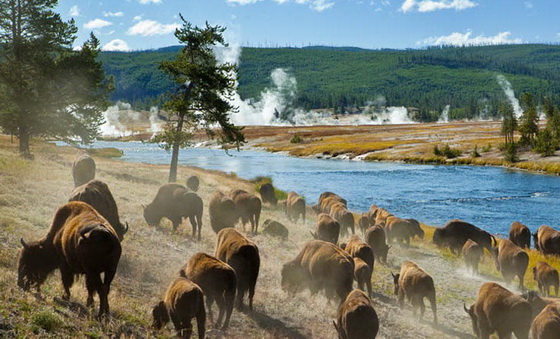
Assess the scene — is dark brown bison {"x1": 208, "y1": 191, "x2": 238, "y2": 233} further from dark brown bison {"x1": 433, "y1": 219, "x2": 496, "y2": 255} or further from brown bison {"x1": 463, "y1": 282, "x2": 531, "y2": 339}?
dark brown bison {"x1": 433, "y1": 219, "x2": 496, "y2": 255}

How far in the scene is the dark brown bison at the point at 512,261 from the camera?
15.8m

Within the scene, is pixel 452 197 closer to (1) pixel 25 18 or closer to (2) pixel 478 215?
(2) pixel 478 215

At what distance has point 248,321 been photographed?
9758 mm

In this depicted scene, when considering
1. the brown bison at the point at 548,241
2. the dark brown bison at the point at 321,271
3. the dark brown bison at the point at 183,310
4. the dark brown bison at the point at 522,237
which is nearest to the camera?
the dark brown bison at the point at 183,310

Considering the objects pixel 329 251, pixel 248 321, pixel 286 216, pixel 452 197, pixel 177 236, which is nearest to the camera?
pixel 248 321

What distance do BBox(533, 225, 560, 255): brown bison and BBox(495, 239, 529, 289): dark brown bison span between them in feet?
14.2

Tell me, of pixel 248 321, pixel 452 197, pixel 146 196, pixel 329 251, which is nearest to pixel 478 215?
pixel 452 197

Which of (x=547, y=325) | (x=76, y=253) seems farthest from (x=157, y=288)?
(x=547, y=325)

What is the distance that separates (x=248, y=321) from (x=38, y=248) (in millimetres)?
4377

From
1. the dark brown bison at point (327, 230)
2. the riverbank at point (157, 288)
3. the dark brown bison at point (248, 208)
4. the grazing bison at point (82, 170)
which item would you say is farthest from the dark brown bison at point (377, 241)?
the grazing bison at point (82, 170)

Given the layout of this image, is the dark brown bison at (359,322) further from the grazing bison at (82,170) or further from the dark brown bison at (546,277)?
the grazing bison at (82,170)

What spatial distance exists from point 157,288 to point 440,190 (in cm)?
3867

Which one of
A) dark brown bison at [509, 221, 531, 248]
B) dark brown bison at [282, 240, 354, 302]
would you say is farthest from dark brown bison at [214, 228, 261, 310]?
dark brown bison at [509, 221, 531, 248]

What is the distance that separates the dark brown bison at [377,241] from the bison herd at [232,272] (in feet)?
0.13
